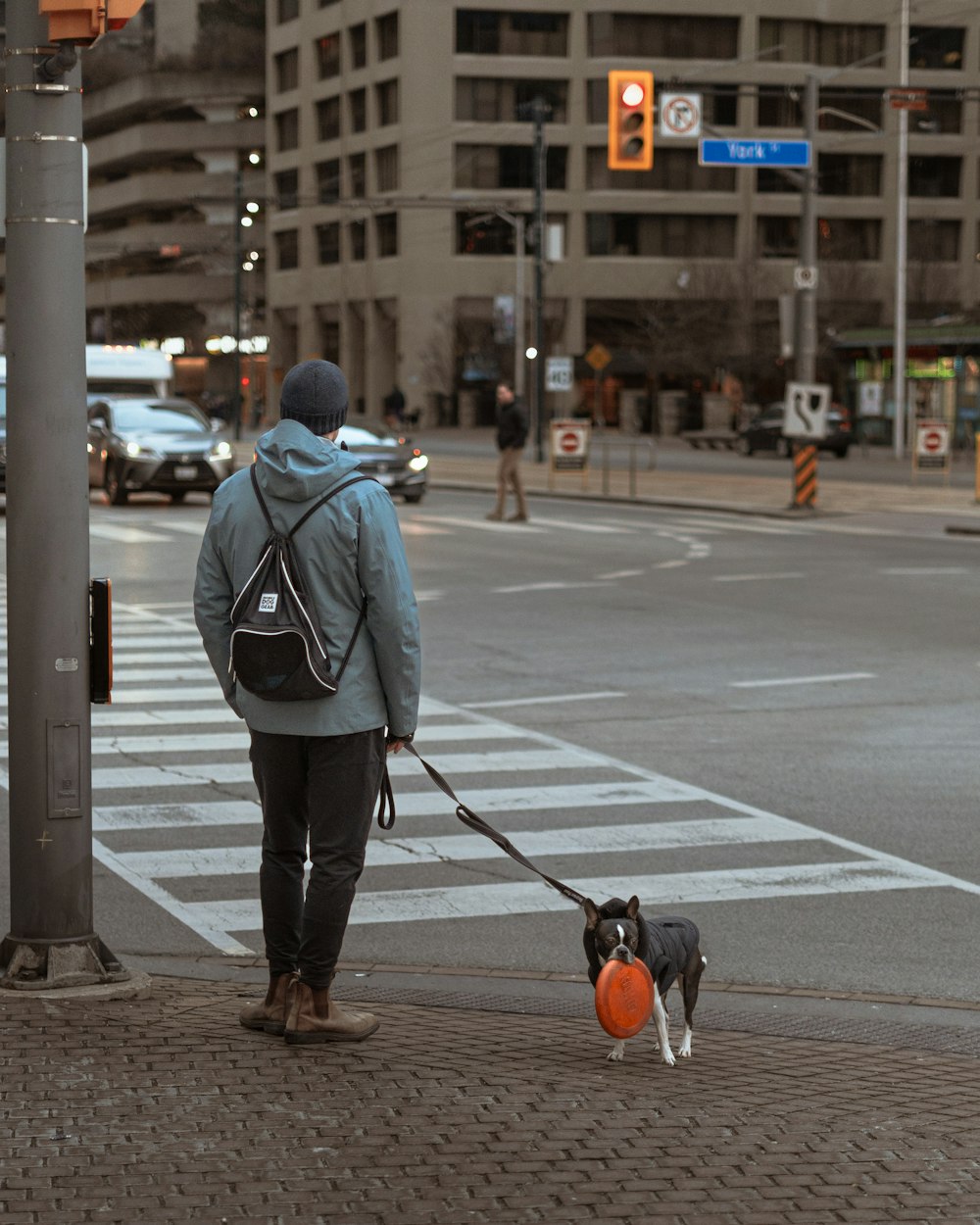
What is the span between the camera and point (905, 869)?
8.20m

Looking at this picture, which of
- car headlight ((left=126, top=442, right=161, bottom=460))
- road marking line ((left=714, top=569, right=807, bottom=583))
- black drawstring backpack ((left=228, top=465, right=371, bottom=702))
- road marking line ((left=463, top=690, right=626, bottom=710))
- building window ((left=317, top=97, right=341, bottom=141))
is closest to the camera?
black drawstring backpack ((left=228, top=465, right=371, bottom=702))

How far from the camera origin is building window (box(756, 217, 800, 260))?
89.4m

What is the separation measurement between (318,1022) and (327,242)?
310 ft

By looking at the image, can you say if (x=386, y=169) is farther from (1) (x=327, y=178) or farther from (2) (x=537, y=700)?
(2) (x=537, y=700)

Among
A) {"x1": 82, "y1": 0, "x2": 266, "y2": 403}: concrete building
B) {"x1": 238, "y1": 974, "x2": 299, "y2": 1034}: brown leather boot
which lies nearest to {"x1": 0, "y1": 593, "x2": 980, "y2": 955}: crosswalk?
{"x1": 238, "y1": 974, "x2": 299, "y2": 1034}: brown leather boot

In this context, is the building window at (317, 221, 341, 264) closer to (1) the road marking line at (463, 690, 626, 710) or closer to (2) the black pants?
(1) the road marking line at (463, 690, 626, 710)

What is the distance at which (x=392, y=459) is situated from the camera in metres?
32.7

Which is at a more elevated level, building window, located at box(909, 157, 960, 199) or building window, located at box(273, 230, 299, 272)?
building window, located at box(909, 157, 960, 199)

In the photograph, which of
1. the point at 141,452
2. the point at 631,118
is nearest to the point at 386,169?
the point at 141,452

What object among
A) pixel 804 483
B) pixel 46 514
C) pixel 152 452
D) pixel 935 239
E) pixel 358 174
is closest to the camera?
pixel 46 514

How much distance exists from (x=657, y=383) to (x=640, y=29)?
15726mm

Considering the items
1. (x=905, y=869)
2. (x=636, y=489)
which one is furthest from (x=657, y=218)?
(x=905, y=869)

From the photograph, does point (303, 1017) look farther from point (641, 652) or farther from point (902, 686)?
point (641, 652)

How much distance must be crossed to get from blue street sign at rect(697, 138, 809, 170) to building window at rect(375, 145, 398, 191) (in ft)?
203
